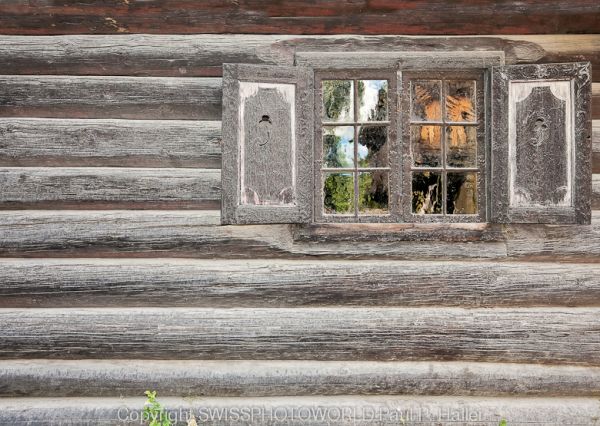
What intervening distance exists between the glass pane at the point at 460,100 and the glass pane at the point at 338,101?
2.06 ft

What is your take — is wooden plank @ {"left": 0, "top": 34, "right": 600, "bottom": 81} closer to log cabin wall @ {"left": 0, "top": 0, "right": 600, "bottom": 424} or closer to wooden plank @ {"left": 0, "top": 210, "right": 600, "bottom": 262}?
log cabin wall @ {"left": 0, "top": 0, "right": 600, "bottom": 424}

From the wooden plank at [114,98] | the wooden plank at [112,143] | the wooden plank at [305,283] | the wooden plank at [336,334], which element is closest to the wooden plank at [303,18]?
the wooden plank at [114,98]

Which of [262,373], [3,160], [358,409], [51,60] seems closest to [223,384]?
[262,373]

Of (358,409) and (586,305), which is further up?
(586,305)

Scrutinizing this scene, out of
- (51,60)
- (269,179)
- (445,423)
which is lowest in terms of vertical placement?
(445,423)

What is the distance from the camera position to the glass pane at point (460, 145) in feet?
9.16

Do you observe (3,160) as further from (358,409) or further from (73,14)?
(358,409)

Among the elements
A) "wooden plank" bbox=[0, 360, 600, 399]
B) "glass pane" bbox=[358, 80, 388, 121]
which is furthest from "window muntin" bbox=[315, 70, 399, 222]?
"wooden plank" bbox=[0, 360, 600, 399]

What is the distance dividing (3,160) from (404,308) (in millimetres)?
2660

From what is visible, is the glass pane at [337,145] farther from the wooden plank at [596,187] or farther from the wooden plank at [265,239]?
the wooden plank at [596,187]

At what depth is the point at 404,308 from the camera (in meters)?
2.74

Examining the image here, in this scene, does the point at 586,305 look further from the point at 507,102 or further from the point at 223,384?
the point at 223,384

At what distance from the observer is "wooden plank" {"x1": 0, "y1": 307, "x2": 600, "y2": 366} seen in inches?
105

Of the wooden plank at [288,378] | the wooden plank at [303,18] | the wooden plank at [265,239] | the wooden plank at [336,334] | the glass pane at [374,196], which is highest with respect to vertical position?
the wooden plank at [303,18]
